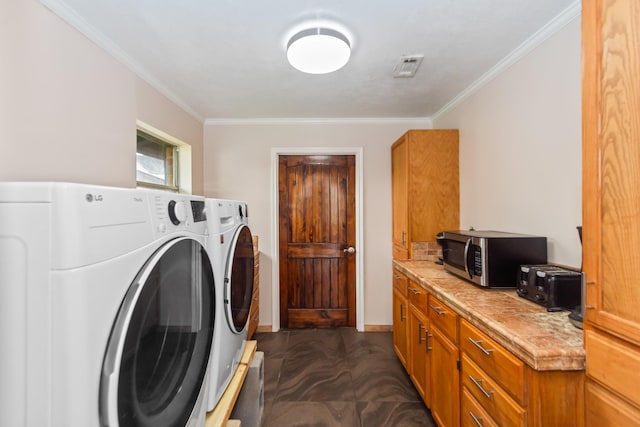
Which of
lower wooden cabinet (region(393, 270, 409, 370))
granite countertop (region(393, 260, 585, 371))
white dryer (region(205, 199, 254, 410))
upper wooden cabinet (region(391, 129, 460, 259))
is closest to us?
granite countertop (region(393, 260, 585, 371))

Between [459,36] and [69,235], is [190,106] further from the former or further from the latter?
[69,235]

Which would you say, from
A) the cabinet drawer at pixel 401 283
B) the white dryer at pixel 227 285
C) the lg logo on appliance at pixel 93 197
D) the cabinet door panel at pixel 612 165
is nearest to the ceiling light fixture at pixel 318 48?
the white dryer at pixel 227 285

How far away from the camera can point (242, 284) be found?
141cm

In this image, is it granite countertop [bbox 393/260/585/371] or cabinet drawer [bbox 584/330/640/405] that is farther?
granite countertop [bbox 393/260/585/371]

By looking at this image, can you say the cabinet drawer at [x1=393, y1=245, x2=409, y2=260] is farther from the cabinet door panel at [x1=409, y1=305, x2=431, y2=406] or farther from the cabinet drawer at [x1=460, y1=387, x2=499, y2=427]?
the cabinet drawer at [x1=460, y1=387, x2=499, y2=427]

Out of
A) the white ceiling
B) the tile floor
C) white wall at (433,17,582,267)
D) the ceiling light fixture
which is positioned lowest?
the tile floor

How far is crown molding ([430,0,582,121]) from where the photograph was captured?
59.9 inches

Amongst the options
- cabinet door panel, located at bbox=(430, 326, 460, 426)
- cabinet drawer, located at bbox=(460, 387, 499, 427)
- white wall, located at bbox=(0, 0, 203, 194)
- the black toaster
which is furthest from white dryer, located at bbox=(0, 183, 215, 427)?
the black toaster

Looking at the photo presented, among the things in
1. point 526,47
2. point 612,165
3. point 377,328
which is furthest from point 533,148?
point 377,328

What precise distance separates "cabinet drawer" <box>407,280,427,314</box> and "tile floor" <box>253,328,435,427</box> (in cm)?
69

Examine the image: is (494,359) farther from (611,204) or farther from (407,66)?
(407,66)

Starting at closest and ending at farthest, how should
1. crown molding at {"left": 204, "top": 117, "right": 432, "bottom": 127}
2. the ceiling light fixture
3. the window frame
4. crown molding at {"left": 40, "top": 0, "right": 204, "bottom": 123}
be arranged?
crown molding at {"left": 40, "top": 0, "right": 204, "bottom": 123}
the ceiling light fixture
the window frame
crown molding at {"left": 204, "top": 117, "right": 432, "bottom": 127}

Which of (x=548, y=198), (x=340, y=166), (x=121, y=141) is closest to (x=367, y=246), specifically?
(x=340, y=166)

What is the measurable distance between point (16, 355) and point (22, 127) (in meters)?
1.26
